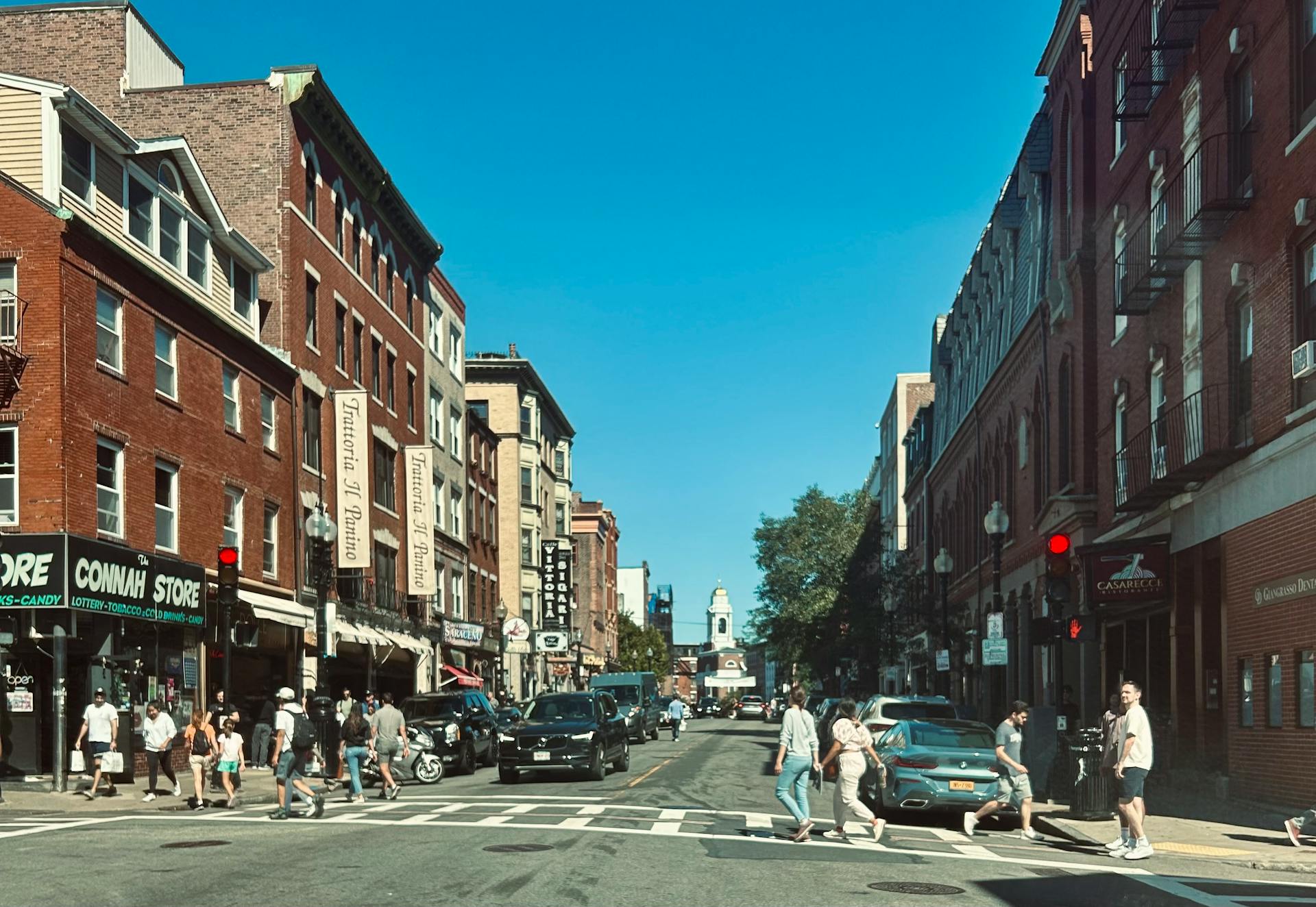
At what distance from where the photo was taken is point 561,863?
13.9m

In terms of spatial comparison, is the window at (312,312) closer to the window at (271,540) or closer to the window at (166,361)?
the window at (271,540)

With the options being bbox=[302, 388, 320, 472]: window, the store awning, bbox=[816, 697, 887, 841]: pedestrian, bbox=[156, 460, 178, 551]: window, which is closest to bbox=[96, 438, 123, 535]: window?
bbox=[156, 460, 178, 551]: window

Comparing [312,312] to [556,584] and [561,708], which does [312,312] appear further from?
[556,584]

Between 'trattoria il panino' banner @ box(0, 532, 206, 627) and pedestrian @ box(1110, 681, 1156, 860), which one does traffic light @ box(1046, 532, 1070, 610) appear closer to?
pedestrian @ box(1110, 681, 1156, 860)

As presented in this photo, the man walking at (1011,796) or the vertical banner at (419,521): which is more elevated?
the vertical banner at (419,521)


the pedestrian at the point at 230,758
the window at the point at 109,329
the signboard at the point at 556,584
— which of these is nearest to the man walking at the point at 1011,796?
the pedestrian at the point at 230,758

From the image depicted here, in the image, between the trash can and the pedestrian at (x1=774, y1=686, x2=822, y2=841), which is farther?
the trash can

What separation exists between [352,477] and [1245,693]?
26671 millimetres

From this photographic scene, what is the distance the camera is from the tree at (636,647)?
12431cm

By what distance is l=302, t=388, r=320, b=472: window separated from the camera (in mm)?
40719

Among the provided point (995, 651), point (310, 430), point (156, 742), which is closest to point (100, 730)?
point (156, 742)

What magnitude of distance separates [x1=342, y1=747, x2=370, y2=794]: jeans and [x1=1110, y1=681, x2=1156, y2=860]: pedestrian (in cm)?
1150

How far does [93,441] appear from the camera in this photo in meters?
27.8

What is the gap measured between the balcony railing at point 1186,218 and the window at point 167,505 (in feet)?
62.5
